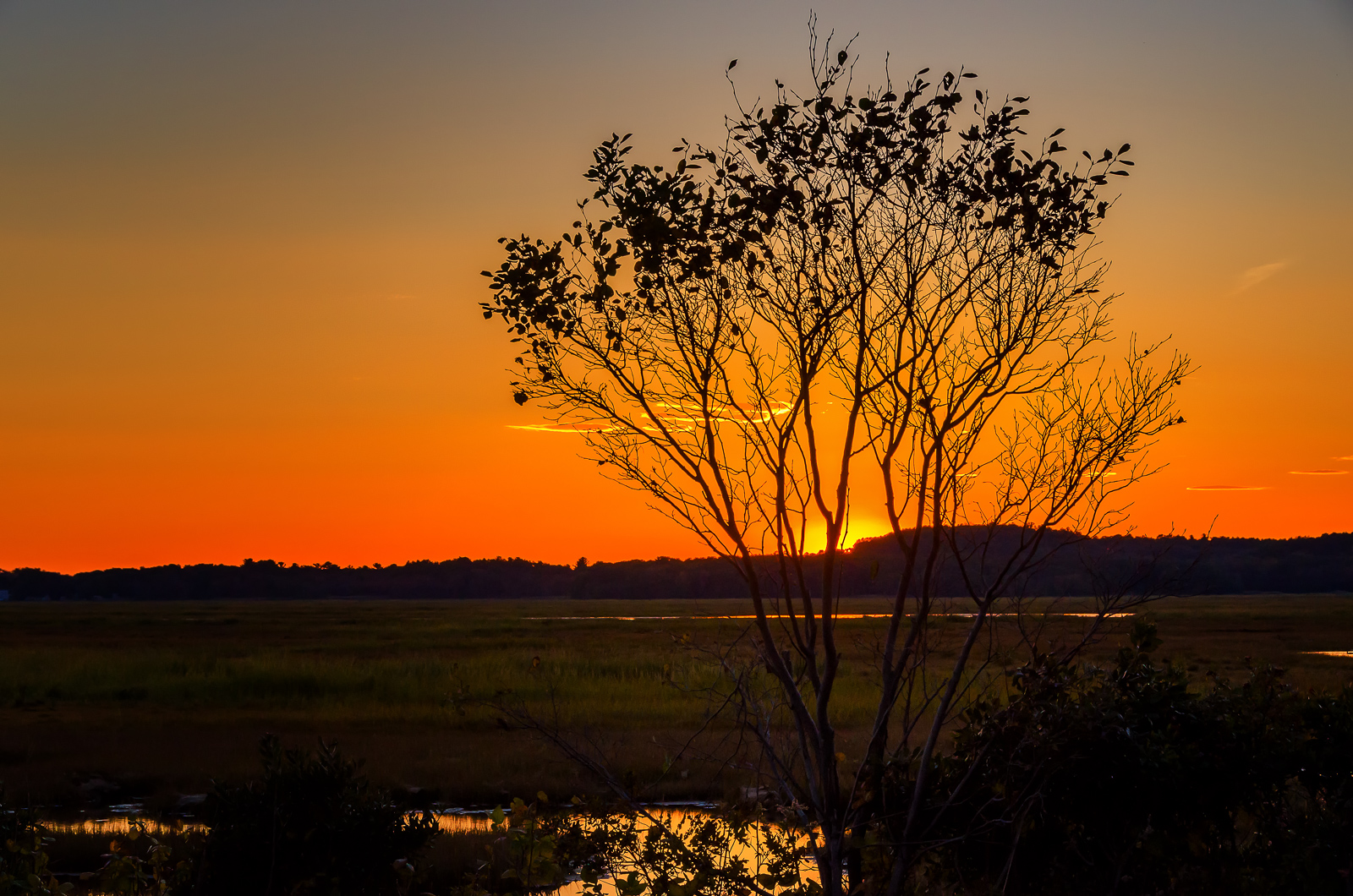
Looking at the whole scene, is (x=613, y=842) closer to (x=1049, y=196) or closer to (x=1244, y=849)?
(x=1244, y=849)

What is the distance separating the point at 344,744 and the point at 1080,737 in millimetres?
18278

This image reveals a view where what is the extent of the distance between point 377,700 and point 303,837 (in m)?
23.7

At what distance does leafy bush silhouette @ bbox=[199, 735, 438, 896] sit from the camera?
716 centimetres

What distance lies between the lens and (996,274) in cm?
642

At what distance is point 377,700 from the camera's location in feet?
97.8

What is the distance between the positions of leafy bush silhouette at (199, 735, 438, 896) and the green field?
133cm

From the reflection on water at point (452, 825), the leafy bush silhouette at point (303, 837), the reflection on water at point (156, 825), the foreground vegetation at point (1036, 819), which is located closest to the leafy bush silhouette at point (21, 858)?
the foreground vegetation at point (1036, 819)

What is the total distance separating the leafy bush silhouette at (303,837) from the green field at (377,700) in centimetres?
133

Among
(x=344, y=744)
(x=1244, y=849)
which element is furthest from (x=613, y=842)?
(x=344, y=744)

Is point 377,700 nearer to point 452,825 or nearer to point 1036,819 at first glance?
point 452,825

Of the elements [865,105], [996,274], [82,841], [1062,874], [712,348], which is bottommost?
[82,841]

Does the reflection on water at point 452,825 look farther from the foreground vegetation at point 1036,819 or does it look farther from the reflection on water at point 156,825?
the foreground vegetation at point 1036,819

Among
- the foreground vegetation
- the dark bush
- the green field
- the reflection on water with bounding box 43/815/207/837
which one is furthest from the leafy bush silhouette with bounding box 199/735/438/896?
the reflection on water with bounding box 43/815/207/837

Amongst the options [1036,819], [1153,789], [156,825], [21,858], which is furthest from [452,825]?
[1153,789]
